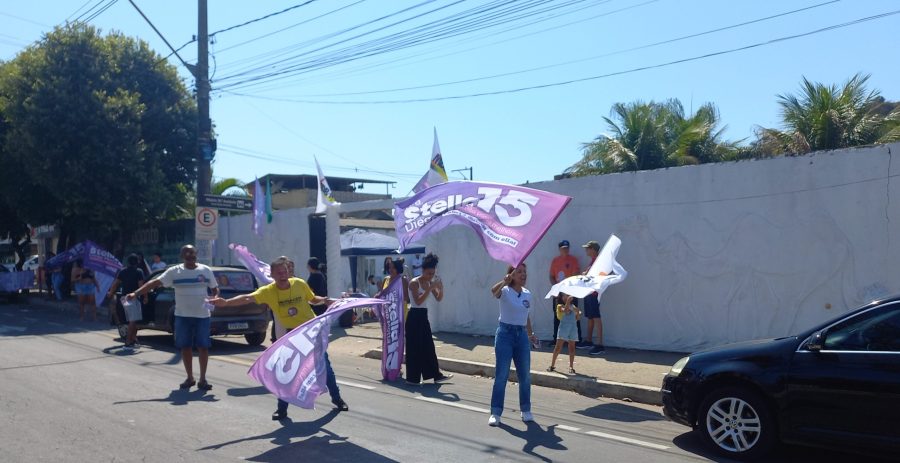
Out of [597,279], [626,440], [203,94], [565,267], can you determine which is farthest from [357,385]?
[203,94]

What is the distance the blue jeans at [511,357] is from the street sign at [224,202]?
1231 centimetres

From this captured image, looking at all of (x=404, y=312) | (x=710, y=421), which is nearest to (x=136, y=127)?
(x=404, y=312)

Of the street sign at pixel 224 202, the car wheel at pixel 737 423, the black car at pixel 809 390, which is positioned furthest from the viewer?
the street sign at pixel 224 202

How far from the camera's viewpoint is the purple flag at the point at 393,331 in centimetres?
1068

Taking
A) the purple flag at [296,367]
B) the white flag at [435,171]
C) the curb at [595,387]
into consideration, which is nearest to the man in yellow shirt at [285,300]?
the purple flag at [296,367]

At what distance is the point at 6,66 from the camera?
81.0 feet

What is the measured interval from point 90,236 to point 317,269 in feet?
58.9

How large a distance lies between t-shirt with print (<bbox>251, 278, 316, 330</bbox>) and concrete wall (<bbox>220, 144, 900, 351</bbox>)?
6.05m

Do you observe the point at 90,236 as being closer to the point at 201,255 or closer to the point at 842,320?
the point at 201,255

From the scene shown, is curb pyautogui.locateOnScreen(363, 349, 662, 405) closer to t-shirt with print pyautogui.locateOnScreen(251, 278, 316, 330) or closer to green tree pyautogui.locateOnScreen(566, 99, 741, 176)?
t-shirt with print pyautogui.locateOnScreen(251, 278, 316, 330)

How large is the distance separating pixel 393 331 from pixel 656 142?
1331cm

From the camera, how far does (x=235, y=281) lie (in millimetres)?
14523

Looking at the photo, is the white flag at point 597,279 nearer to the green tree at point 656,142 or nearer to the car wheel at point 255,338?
the car wheel at point 255,338

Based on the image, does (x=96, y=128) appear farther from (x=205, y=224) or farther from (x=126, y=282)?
(x=126, y=282)
